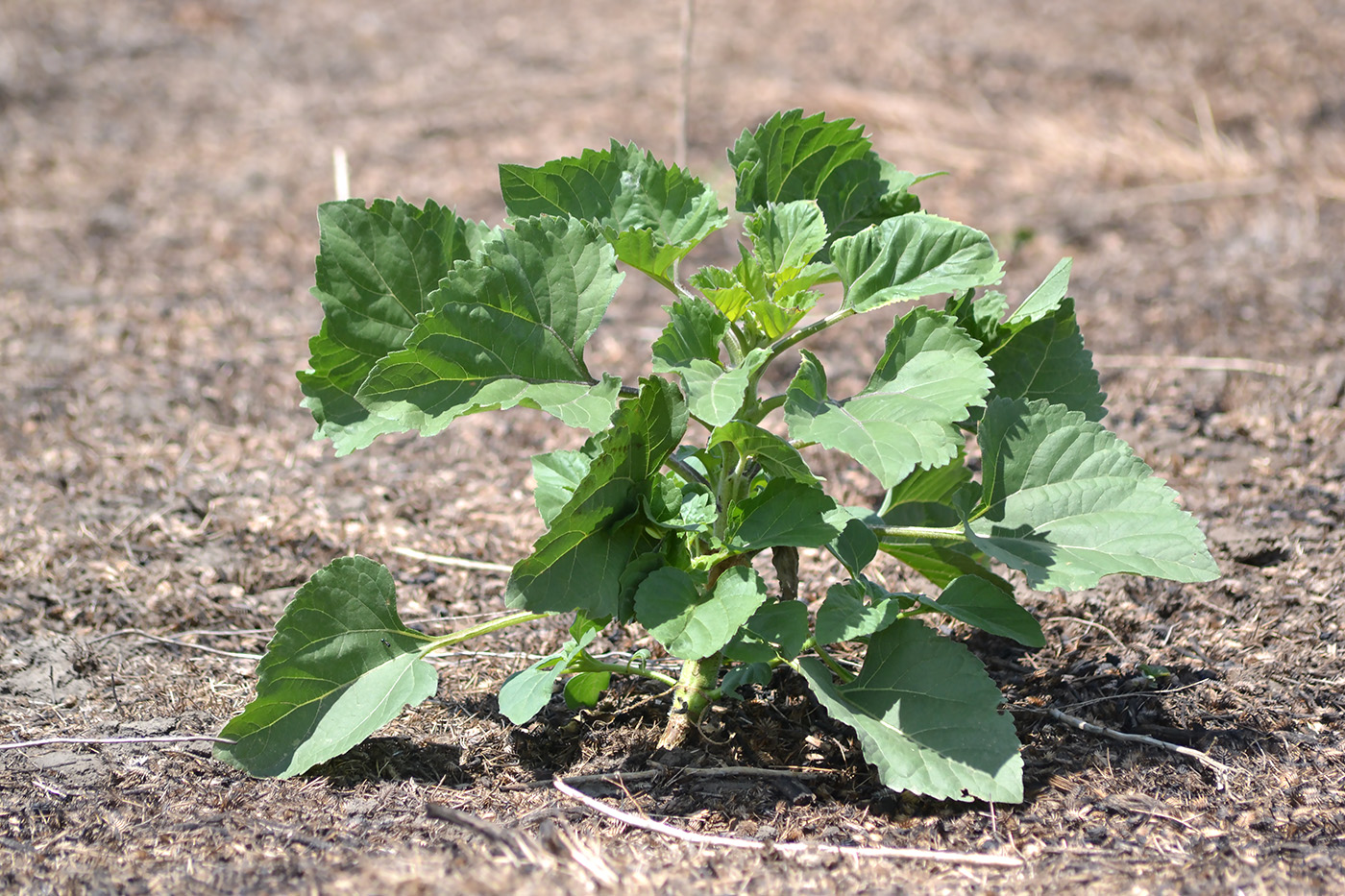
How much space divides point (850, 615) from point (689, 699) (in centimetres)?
40

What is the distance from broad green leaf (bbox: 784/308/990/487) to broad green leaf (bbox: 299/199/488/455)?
0.63m

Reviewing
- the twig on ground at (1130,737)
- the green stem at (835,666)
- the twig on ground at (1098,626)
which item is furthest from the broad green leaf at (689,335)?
the twig on ground at (1098,626)

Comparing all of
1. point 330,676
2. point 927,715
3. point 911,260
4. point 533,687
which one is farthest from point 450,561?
point 911,260

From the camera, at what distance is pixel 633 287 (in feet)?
14.6

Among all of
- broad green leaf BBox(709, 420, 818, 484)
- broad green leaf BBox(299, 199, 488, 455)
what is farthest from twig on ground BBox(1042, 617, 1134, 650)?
broad green leaf BBox(299, 199, 488, 455)

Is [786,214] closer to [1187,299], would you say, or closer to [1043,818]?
[1043,818]

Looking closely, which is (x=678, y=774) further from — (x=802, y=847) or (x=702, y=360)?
(x=702, y=360)

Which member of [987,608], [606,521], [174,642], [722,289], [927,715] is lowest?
[174,642]

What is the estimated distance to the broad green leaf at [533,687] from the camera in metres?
1.77

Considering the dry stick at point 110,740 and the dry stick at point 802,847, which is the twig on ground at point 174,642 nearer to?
the dry stick at point 110,740

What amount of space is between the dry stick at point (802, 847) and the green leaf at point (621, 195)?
865 millimetres

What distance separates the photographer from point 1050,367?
1903mm

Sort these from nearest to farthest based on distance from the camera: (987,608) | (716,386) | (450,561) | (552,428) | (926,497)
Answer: (716,386)
(987,608)
(926,497)
(450,561)
(552,428)

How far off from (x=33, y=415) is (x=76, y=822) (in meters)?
1.94
